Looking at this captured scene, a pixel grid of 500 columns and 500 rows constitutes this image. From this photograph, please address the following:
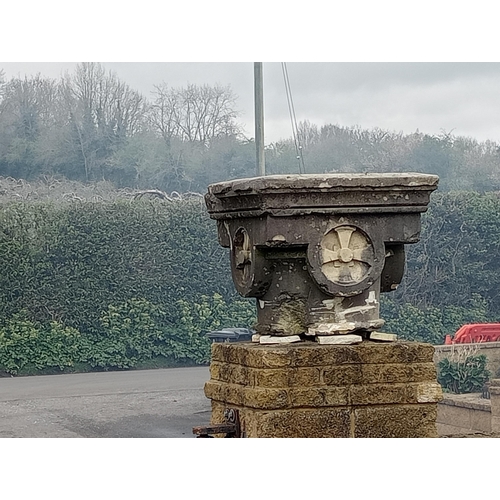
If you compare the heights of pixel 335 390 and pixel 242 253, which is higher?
pixel 242 253

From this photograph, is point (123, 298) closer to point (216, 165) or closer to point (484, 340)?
point (216, 165)

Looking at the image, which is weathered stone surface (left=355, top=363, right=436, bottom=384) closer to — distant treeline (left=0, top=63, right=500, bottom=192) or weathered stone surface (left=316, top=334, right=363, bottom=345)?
weathered stone surface (left=316, top=334, right=363, bottom=345)

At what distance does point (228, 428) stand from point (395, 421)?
0.79 meters

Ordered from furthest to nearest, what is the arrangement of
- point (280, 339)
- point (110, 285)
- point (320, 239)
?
point (110, 285) < point (280, 339) < point (320, 239)

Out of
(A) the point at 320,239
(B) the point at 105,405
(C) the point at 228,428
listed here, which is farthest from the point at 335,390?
(B) the point at 105,405

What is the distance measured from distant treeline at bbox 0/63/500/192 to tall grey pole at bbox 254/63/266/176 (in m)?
2.54

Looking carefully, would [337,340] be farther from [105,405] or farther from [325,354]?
[105,405]

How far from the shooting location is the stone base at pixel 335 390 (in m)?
4.48

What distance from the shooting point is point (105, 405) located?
13.4 metres

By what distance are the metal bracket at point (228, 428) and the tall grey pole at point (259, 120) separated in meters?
7.31

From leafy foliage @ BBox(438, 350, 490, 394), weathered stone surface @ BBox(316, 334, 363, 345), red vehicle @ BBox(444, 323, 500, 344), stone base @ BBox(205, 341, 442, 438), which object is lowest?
leafy foliage @ BBox(438, 350, 490, 394)

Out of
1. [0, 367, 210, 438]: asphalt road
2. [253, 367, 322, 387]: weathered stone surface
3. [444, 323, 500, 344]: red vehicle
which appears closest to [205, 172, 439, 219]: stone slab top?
[253, 367, 322, 387]: weathered stone surface

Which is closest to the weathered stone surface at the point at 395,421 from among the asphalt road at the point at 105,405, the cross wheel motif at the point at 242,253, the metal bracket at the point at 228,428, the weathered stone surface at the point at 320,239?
the weathered stone surface at the point at 320,239

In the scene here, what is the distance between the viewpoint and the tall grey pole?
12021 millimetres
